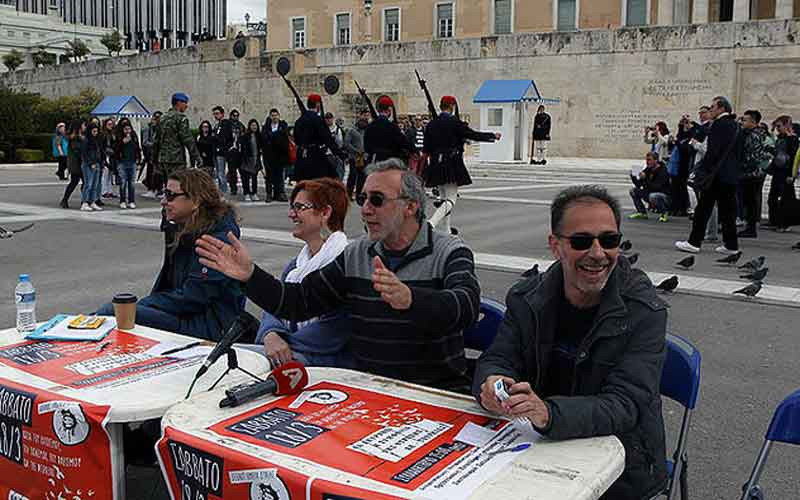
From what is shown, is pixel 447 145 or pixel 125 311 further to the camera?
pixel 447 145

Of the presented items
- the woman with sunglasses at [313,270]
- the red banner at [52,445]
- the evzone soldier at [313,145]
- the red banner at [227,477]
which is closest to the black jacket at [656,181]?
the evzone soldier at [313,145]

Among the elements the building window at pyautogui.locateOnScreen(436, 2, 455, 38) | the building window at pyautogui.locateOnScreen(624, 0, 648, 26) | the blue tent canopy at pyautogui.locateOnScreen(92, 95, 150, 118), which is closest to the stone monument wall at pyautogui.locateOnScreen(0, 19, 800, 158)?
the building window at pyautogui.locateOnScreen(436, 2, 455, 38)

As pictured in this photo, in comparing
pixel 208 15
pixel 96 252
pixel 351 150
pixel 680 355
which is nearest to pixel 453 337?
pixel 680 355

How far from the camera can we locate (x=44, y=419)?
8.87 ft

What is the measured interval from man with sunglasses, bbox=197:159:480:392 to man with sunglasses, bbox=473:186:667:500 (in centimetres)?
41

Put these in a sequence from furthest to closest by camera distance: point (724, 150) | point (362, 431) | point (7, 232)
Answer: point (7, 232)
point (724, 150)
point (362, 431)

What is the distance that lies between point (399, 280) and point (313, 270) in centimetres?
97

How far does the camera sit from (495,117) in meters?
27.8

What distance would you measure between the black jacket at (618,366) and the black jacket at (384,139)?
35.2 feet

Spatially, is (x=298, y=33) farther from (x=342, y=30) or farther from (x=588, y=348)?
(x=588, y=348)

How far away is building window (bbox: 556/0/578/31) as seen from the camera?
42156 mm

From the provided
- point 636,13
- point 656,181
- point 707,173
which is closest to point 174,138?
point 656,181

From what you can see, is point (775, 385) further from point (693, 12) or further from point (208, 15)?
point (208, 15)

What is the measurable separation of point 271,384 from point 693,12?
3987cm
